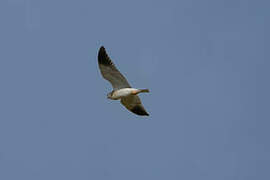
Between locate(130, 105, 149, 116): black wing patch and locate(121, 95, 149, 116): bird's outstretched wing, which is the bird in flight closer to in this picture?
locate(121, 95, 149, 116): bird's outstretched wing

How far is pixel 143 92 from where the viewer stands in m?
34.9

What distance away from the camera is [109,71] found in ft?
117

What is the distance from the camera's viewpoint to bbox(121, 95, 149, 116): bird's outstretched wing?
1458 inches

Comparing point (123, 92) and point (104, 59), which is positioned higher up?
point (104, 59)

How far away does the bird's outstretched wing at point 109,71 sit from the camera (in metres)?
35.5

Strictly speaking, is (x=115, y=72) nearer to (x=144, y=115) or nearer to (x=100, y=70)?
(x=100, y=70)

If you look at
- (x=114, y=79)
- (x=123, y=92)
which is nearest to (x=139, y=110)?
(x=123, y=92)

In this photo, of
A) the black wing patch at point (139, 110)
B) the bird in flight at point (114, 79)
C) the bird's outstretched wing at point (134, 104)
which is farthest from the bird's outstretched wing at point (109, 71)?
the black wing patch at point (139, 110)

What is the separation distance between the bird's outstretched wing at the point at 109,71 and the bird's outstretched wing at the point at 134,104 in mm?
1359

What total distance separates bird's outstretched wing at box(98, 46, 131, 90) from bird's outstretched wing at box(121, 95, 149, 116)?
136 cm

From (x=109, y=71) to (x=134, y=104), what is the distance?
9.11ft

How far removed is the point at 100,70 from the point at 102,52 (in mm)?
852

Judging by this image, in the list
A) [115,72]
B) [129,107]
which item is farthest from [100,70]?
[129,107]

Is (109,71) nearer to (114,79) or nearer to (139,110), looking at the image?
(114,79)
